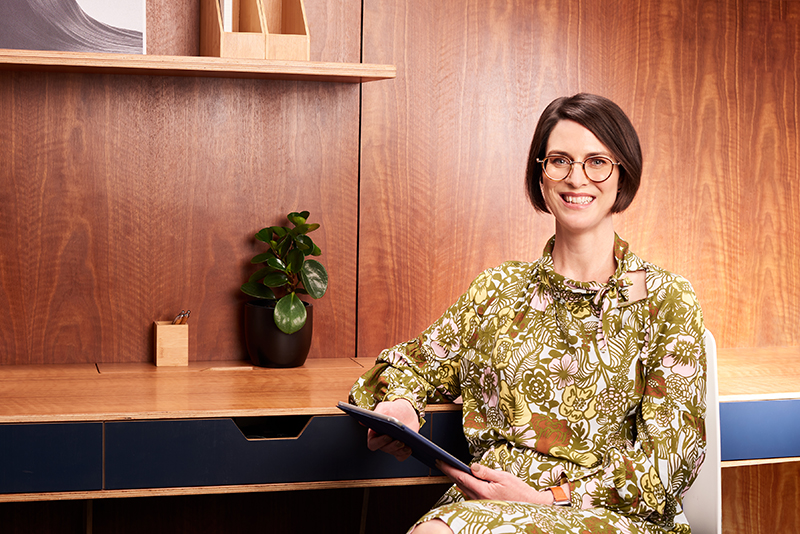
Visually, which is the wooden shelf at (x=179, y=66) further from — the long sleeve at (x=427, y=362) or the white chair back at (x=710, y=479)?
the white chair back at (x=710, y=479)

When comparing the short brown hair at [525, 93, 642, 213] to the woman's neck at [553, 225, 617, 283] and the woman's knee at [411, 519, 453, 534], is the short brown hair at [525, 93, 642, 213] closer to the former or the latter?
the woman's neck at [553, 225, 617, 283]

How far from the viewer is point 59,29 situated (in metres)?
1.99

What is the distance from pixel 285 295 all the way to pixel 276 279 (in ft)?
0.17

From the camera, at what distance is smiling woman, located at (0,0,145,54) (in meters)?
1.96

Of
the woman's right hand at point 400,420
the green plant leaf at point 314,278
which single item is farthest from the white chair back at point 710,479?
the green plant leaf at point 314,278

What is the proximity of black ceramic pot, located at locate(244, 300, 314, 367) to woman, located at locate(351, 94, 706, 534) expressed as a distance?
0.49 meters

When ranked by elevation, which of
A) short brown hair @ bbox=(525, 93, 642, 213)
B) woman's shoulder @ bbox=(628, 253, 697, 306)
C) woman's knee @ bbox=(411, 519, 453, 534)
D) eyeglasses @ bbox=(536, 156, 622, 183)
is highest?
short brown hair @ bbox=(525, 93, 642, 213)

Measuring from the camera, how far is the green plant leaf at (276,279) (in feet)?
6.82

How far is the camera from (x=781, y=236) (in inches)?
101

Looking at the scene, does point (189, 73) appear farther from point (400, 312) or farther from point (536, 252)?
point (536, 252)

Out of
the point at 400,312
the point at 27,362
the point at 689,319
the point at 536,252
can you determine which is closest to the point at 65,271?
the point at 27,362

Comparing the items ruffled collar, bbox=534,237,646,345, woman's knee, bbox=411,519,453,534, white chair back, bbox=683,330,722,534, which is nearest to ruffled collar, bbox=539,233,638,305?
ruffled collar, bbox=534,237,646,345

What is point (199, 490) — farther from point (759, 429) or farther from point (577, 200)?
point (759, 429)

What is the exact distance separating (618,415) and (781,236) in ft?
4.63
